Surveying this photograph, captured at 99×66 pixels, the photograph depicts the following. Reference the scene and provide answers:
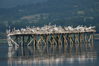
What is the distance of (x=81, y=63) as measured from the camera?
155 ft

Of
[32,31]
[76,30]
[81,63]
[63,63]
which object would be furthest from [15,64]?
[76,30]

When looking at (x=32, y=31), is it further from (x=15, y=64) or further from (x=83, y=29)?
(x=15, y=64)

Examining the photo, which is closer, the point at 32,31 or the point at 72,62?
the point at 72,62

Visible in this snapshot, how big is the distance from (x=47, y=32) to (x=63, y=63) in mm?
39189

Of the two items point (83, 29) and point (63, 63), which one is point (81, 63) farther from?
point (83, 29)

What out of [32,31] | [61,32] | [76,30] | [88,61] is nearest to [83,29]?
[76,30]

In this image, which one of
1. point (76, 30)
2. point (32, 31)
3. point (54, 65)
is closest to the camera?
point (54, 65)

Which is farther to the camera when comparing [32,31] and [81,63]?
[32,31]

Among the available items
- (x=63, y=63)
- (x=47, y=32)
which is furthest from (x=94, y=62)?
(x=47, y=32)

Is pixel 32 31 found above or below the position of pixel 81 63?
above

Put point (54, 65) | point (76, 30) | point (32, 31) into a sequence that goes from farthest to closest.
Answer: point (76, 30) < point (32, 31) < point (54, 65)

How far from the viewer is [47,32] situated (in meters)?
86.8

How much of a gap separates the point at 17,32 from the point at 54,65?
43.3 m

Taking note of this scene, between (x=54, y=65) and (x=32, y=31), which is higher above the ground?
(x=32, y=31)
